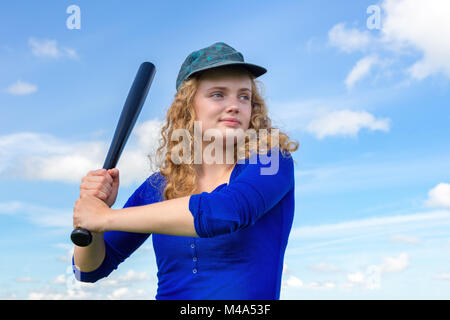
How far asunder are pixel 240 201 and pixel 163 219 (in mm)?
410

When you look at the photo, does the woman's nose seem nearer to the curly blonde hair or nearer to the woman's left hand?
the curly blonde hair

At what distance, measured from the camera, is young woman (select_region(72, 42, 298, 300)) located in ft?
8.37

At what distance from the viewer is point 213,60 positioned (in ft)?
11.2

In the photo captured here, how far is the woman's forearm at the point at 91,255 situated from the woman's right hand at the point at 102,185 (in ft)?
1.17

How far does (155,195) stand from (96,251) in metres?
0.60

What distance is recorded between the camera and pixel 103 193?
315 cm

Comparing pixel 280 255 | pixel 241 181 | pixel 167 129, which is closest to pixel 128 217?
pixel 241 181

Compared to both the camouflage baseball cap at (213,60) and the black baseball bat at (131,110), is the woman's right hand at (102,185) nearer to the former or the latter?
the black baseball bat at (131,110)

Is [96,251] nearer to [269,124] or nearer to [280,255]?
[280,255]

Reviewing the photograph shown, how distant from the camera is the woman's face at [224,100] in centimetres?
340

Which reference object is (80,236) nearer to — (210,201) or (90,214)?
(90,214)

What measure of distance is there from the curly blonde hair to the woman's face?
0.30 ft

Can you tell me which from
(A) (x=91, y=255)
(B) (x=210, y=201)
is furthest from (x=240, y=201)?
(A) (x=91, y=255)

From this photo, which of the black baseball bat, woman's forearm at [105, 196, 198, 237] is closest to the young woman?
woman's forearm at [105, 196, 198, 237]
